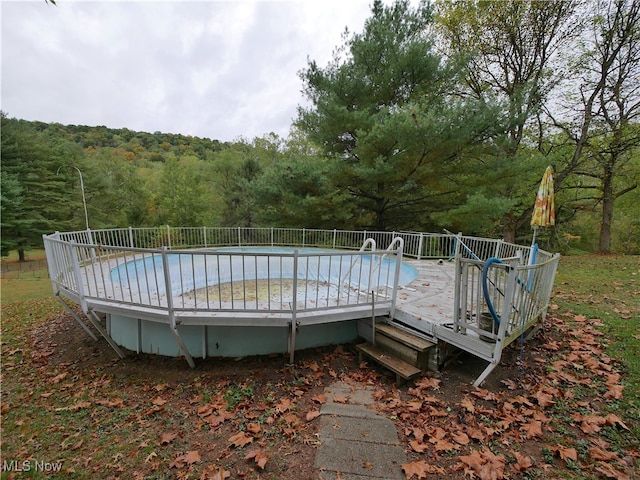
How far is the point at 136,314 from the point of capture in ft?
11.1

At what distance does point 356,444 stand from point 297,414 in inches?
27.2

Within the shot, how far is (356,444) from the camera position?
2.28 metres

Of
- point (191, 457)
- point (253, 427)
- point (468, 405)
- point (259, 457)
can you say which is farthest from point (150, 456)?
point (468, 405)

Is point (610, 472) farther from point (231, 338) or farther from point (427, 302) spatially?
point (231, 338)

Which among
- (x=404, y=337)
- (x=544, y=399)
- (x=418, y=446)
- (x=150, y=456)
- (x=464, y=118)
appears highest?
(x=464, y=118)

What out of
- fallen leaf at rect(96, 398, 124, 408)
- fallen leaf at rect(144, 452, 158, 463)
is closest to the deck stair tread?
fallen leaf at rect(144, 452, 158, 463)

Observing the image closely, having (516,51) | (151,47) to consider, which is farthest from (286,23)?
(516,51)

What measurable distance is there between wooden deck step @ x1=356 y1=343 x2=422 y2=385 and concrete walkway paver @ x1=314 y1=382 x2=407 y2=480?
0.44 metres

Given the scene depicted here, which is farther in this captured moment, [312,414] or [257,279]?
[257,279]

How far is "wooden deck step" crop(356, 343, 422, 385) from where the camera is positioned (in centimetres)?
307

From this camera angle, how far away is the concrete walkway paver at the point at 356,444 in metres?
2.03

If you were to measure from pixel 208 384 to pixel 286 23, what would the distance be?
10634mm

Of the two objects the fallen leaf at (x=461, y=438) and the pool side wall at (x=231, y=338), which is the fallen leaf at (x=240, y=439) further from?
the fallen leaf at (x=461, y=438)

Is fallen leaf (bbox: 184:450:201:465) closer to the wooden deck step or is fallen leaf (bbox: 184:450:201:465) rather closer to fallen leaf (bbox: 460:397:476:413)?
the wooden deck step
